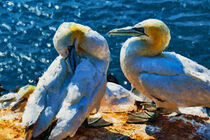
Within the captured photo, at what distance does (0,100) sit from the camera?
6402mm

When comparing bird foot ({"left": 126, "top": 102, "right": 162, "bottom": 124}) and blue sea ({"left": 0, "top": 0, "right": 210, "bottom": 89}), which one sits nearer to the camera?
bird foot ({"left": 126, "top": 102, "right": 162, "bottom": 124})

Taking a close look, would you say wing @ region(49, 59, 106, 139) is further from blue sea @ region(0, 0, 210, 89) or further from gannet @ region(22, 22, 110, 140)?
blue sea @ region(0, 0, 210, 89)

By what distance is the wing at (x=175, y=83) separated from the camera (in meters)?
4.72

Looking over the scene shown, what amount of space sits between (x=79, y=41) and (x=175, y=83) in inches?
55.0

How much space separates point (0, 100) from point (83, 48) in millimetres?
2622

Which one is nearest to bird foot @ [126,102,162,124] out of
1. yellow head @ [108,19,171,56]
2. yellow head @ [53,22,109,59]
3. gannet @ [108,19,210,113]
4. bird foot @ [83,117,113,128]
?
gannet @ [108,19,210,113]

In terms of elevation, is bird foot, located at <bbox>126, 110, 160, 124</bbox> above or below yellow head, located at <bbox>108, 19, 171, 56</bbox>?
below

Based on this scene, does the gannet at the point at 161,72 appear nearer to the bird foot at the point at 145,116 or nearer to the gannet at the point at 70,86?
the bird foot at the point at 145,116

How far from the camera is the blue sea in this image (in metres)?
8.52

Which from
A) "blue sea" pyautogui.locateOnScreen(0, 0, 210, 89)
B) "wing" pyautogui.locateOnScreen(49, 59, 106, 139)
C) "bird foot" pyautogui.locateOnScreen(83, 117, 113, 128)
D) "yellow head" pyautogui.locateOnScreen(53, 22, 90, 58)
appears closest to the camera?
"wing" pyautogui.locateOnScreen(49, 59, 106, 139)

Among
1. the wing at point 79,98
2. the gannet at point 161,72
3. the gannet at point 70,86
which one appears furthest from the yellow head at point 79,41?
the gannet at point 161,72

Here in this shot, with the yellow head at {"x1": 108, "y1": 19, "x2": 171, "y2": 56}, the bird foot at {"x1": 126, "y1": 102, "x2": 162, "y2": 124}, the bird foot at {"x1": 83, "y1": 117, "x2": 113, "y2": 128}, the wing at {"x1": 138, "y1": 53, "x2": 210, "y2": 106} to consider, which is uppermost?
the yellow head at {"x1": 108, "y1": 19, "x2": 171, "y2": 56}

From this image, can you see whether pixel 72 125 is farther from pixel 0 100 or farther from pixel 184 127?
pixel 0 100

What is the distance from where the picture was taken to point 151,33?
196 inches
